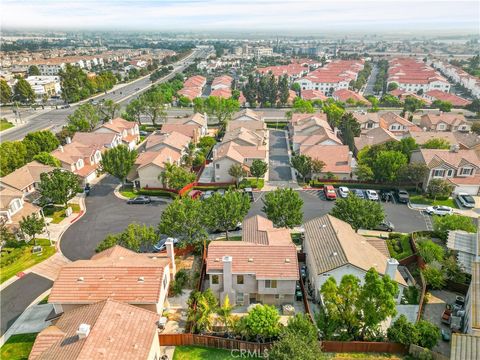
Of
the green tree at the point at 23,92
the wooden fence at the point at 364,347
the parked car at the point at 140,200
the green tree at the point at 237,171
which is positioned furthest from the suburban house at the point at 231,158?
the green tree at the point at 23,92

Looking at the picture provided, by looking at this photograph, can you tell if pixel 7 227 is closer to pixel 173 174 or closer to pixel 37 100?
pixel 173 174

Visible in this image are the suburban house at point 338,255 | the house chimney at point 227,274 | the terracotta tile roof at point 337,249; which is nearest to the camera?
the house chimney at point 227,274

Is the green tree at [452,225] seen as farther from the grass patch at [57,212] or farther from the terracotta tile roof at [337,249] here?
the grass patch at [57,212]

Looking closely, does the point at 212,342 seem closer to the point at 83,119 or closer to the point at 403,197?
the point at 403,197

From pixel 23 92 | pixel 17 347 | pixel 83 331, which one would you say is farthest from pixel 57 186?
pixel 23 92

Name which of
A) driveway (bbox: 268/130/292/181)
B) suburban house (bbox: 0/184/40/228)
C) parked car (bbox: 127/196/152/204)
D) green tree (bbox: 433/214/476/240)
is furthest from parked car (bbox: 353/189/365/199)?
suburban house (bbox: 0/184/40/228)

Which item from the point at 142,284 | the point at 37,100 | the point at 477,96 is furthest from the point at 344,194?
the point at 37,100
